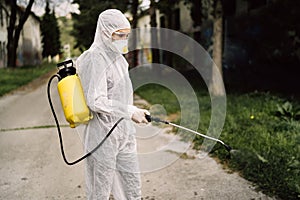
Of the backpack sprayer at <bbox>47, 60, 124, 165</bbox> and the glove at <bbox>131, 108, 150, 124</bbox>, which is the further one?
the glove at <bbox>131, 108, 150, 124</bbox>

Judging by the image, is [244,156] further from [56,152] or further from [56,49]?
[56,49]

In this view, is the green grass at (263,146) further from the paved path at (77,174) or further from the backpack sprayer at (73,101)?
the backpack sprayer at (73,101)

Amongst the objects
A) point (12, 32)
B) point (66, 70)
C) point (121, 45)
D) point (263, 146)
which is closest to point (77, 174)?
point (263, 146)

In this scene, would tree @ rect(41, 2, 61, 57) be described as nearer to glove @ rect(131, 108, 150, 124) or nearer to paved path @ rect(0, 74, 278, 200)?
paved path @ rect(0, 74, 278, 200)

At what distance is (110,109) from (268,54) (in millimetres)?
12449

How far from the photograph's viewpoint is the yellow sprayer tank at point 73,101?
266cm

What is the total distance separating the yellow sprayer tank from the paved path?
93 cm

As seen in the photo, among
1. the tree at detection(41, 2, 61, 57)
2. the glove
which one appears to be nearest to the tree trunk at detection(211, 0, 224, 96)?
the glove

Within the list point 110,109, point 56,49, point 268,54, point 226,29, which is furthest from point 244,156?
point 56,49

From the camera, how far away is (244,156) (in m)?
5.54

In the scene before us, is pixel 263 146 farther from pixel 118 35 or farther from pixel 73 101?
pixel 73 101

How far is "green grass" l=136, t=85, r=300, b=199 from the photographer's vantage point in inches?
183

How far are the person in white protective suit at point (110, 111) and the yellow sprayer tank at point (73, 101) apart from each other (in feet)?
0.14

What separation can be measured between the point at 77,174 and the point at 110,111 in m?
2.82
